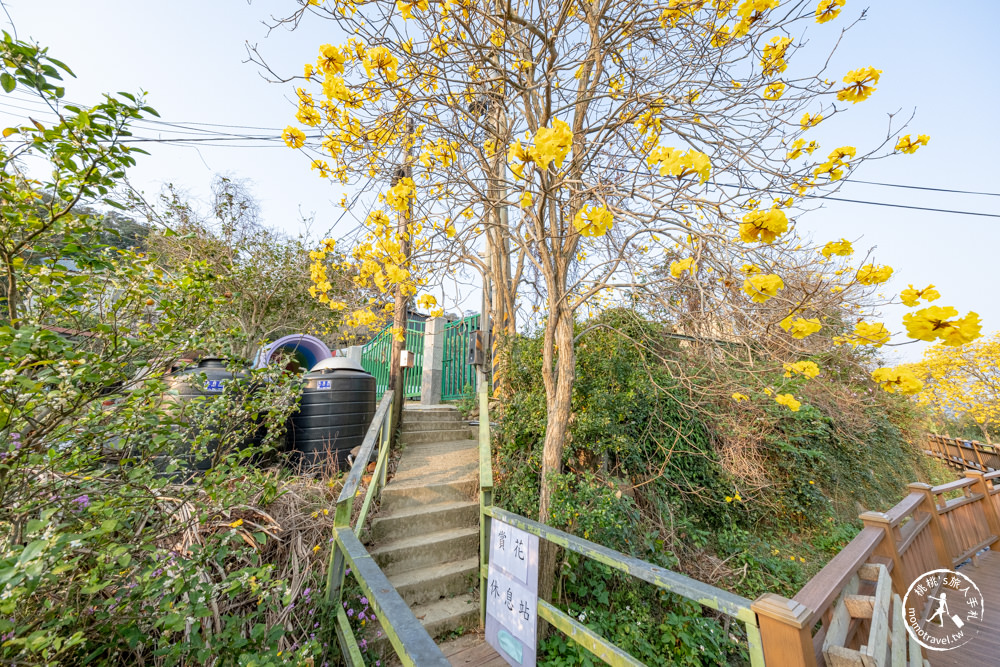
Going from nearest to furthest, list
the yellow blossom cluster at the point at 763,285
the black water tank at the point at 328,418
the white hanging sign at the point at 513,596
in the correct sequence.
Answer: the yellow blossom cluster at the point at 763,285 < the white hanging sign at the point at 513,596 < the black water tank at the point at 328,418

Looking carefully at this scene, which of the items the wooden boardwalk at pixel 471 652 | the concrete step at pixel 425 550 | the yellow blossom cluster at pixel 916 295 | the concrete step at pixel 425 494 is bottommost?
the wooden boardwalk at pixel 471 652

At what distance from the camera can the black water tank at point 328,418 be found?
154 inches

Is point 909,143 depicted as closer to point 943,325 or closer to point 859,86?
point 859,86

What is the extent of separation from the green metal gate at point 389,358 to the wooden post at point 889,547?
19.7 ft

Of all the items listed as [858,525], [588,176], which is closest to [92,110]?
[588,176]

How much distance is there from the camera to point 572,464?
3.84 metres

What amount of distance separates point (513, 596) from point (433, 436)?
10.3 ft

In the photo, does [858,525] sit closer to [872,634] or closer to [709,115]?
[872,634]

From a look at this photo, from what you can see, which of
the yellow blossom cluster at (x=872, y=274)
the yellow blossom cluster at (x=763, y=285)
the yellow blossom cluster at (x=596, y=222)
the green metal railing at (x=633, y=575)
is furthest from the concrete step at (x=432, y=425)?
the yellow blossom cluster at (x=872, y=274)

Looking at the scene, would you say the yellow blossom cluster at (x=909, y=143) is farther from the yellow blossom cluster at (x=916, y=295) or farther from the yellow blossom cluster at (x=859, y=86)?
the yellow blossom cluster at (x=916, y=295)

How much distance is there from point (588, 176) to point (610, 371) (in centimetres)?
209

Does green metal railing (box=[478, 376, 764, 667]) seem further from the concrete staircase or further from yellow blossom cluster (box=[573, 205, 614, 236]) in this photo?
yellow blossom cluster (box=[573, 205, 614, 236])

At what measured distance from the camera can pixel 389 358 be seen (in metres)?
7.54

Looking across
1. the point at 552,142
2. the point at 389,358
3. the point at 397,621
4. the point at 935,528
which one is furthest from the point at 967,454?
the point at 397,621
